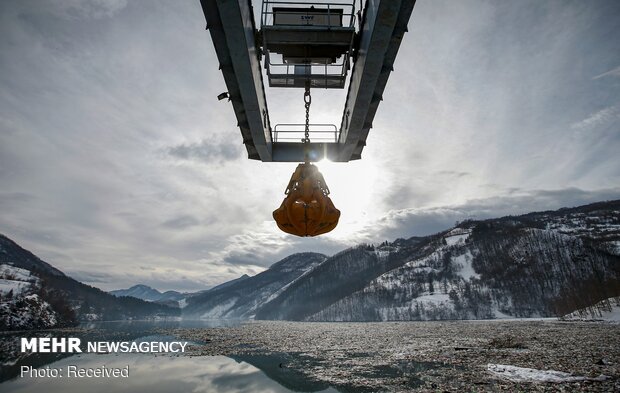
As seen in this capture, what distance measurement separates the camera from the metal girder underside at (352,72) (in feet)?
13.3

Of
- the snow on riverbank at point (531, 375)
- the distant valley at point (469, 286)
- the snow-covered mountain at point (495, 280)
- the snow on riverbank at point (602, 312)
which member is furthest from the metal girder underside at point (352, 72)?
the snow-covered mountain at point (495, 280)

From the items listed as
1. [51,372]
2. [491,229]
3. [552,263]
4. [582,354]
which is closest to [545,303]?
[552,263]

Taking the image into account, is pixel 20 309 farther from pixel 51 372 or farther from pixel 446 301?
pixel 446 301

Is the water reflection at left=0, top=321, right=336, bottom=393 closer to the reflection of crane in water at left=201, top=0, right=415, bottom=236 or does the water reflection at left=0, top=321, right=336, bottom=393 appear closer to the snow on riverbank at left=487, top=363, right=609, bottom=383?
the snow on riverbank at left=487, top=363, right=609, bottom=383

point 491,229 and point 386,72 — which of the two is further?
point 491,229

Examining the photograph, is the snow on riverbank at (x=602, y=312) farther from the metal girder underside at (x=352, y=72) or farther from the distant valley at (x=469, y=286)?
the metal girder underside at (x=352, y=72)

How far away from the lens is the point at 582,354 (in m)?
20.8

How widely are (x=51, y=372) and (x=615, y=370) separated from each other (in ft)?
119

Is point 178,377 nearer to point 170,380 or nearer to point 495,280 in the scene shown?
point 170,380

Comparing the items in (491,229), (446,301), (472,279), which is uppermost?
(491,229)

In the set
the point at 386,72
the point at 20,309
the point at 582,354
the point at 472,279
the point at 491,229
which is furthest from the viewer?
the point at 491,229

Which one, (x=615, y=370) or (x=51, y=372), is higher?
(x=615, y=370)

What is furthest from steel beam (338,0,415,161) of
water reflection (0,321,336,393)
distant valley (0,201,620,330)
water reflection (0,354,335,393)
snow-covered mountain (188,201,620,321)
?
snow-covered mountain (188,201,620,321)

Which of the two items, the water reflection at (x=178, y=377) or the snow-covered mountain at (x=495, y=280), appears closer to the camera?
the water reflection at (x=178, y=377)
